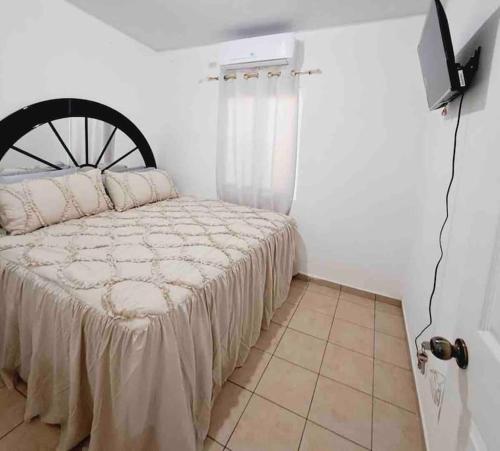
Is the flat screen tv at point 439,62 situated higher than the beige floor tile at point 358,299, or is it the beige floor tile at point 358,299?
the flat screen tv at point 439,62

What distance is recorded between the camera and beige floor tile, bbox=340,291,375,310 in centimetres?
224

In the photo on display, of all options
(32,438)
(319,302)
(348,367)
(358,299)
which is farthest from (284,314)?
(32,438)

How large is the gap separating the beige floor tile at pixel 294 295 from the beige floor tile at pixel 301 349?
15.6 inches

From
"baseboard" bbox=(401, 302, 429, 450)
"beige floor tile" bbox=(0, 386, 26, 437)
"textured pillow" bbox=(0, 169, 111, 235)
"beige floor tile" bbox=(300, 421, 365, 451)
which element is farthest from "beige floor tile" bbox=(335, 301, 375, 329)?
"textured pillow" bbox=(0, 169, 111, 235)

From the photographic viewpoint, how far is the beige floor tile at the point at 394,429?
1158 millimetres

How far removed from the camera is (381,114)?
6.74 feet

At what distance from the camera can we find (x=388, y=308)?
221 centimetres

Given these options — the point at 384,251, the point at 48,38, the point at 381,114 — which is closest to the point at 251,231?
the point at 384,251

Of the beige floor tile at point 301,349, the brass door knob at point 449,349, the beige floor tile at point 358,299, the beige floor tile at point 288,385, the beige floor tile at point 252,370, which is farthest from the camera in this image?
the beige floor tile at point 358,299

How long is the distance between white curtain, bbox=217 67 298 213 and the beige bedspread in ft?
3.06

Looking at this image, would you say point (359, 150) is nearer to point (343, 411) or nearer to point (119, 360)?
point (343, 411)

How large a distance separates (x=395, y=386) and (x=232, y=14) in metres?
2.77

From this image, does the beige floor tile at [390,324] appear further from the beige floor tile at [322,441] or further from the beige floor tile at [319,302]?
the beige floor tile at [322,441]

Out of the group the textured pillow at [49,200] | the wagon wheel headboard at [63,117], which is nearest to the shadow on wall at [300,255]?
the textured pillow at [49,200]
